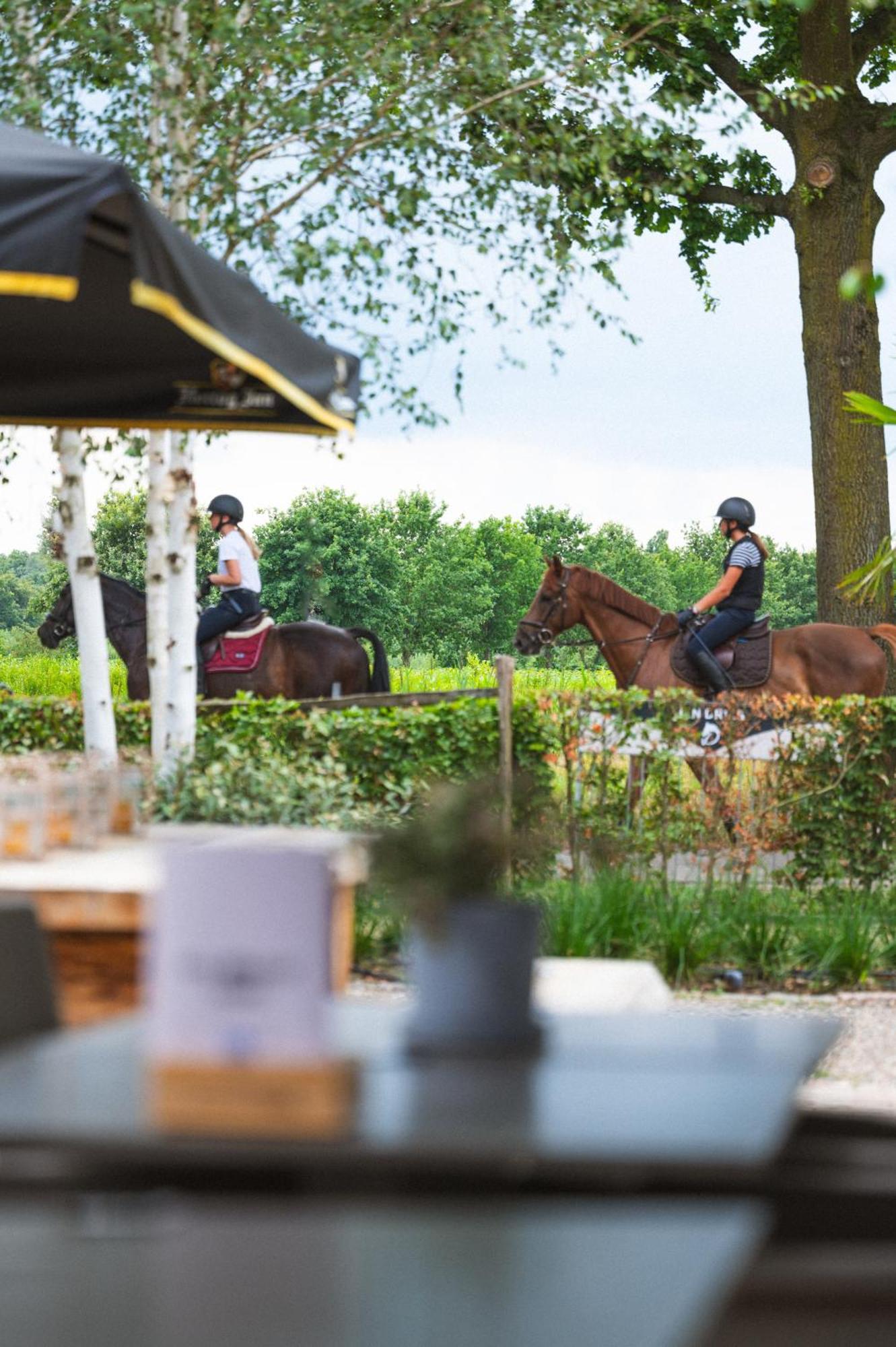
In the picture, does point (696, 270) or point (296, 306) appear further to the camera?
point (696, 270)

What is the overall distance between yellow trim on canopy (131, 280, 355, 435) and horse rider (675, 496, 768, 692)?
8.61 m

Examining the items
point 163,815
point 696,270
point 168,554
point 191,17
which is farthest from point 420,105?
point 696,270

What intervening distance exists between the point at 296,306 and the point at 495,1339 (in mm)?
11204

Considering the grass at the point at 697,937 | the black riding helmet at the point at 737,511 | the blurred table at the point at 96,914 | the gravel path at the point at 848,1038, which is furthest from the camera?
the black riding helmet at the point at 737,511

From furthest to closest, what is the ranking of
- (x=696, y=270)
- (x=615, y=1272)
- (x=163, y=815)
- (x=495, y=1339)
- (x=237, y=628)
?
1. (x=696, y=270)
2. (x=237, y=628)
3. (x=163, y=815)
4. (x=615, y=1272)
5. (x=495, y=1339)

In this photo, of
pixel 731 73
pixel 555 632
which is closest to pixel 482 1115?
pixel 555 632

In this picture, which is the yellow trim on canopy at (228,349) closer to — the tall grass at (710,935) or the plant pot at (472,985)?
the plant pot at (472,985)

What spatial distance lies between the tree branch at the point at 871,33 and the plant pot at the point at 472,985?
19.5 meters

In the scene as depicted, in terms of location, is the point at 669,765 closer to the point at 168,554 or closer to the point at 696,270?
the point at 168,554

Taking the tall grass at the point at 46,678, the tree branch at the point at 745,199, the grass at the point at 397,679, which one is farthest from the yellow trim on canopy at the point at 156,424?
the tall grass at the point at 46,678

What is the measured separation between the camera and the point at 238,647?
50.9 ft

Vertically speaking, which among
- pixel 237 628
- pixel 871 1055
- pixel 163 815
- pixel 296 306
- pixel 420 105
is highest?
pixel 420 105

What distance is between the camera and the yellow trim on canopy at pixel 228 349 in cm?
408

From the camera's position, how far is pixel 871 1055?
6445 millimetres
